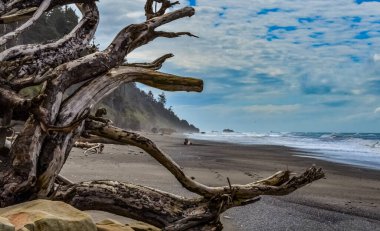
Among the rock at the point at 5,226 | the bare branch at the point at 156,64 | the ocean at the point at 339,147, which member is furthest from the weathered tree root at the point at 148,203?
the ocean at the point at 339,147

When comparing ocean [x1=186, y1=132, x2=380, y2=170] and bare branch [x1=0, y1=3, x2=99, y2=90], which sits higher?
bare branch [x1=0, y1=3, x2=99, y2=90]

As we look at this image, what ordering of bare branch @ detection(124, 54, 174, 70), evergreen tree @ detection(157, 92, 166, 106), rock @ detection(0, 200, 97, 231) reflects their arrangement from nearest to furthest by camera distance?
1. rock @ detection(0, 200, 97, 231)
2. bare branch @ detection(124, 54, 174, 70)
3. evergreen tree @ detection(157, 92, 166, 106)

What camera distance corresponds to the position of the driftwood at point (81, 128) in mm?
3227

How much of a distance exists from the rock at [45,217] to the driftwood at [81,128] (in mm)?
394

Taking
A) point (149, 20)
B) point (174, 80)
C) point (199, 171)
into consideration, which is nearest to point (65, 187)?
point (174, 80)

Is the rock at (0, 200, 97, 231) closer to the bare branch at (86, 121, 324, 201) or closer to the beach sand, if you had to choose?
the bare branch at (86, 121, 324, 201)

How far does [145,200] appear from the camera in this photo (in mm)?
3648

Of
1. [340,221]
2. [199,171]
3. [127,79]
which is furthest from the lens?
[199,171]

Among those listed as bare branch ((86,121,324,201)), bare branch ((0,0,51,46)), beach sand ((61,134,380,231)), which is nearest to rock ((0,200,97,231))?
bare branch ((86,121,324,201))

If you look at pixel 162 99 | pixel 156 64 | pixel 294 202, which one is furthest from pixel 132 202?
pixel 162 99

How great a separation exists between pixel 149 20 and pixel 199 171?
6.39 meters

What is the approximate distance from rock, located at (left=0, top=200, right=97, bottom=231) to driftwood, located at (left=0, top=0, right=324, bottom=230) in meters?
0.39

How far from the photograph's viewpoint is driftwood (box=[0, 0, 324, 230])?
3.23 meters

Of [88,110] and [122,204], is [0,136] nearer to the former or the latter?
[88,110]
